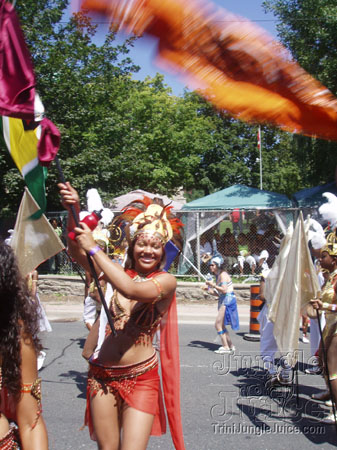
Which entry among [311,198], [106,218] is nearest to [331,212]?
[106,218]

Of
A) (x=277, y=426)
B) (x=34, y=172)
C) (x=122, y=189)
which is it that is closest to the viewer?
(x=34, y=172)

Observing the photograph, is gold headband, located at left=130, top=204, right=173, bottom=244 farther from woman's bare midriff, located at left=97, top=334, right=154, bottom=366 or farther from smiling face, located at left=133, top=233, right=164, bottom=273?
woman's bare midriff, located at left=97, top=334, right=154, bottom=366

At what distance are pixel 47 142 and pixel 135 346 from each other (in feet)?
4.68

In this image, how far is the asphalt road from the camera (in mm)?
4582

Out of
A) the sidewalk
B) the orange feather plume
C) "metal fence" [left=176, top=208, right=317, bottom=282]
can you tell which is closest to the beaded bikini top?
the orange feather plume

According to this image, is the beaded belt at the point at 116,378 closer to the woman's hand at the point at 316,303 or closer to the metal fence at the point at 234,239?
the woman's hand at the point at 316,303

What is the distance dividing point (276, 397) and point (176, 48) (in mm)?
5229

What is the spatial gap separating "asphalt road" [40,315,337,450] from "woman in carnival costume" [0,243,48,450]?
2.54 meters

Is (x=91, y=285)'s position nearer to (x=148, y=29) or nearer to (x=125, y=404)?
(x=125, y=404)

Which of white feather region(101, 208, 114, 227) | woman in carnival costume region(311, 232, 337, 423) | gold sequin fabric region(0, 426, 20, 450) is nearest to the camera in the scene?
gold sequin fabric region(0, 426, 20, 450)

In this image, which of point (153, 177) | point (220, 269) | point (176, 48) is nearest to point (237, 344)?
point (220, 269)

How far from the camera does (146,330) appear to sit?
317cm

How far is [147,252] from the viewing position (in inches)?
130

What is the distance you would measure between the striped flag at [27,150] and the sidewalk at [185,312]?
27.1ft
